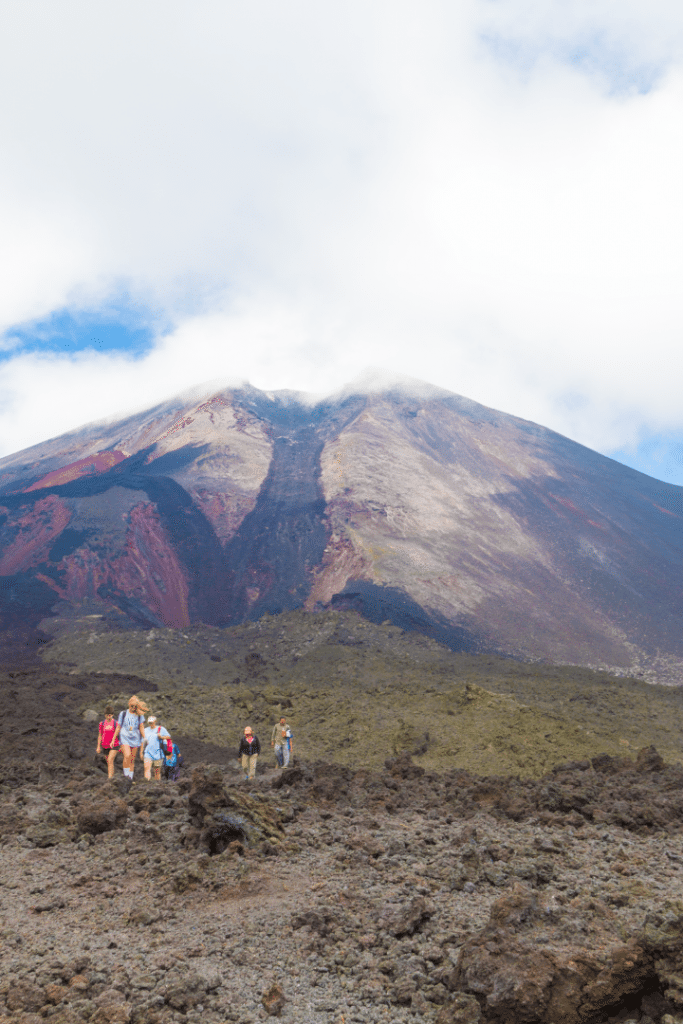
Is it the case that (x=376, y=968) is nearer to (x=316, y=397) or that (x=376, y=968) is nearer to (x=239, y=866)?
(x=239, y=866)

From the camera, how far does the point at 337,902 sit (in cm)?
598

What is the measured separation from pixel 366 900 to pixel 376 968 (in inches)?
55.0

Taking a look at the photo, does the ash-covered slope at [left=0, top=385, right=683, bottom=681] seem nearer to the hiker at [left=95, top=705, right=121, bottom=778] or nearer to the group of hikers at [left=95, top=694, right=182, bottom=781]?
the group of hikers at [left=95, top=694, right=182, bottom=781]

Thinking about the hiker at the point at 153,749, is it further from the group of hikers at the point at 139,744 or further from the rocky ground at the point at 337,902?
the rocky ground at the point at 337,902

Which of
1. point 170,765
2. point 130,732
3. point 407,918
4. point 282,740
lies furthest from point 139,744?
point 407,918

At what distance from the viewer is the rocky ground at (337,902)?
148 inches

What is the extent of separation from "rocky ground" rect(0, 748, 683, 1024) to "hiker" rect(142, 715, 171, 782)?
1259 millimetres

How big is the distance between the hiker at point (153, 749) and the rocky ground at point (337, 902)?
1259 millimetres

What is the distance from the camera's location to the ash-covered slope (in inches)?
1534

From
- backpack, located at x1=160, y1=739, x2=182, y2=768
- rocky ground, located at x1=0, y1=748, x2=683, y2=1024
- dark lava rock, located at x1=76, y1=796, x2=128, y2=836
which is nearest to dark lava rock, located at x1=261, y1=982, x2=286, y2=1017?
rocky ground, located at x1=0, y1=748, x2=683, y2=1024

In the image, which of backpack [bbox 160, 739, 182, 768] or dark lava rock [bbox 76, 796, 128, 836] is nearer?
dark lava rock [bbox 76, 796, 128, 836]

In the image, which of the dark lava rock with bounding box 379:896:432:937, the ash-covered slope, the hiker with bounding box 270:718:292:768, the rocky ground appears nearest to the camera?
the rocky ground

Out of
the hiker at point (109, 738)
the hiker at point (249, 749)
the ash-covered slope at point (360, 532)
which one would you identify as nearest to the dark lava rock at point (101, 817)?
the hiker at point (109, 738)

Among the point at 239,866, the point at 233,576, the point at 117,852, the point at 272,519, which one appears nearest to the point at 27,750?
the point at 117,852
